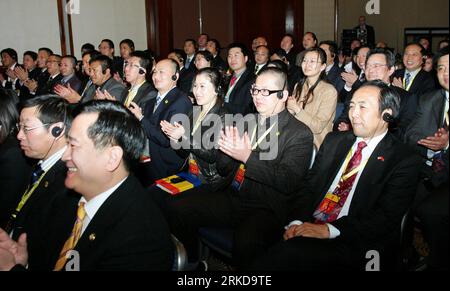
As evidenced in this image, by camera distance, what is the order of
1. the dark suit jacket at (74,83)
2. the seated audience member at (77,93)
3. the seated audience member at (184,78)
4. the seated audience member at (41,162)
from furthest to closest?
the seated audience member at (184,78) → the dark suit jacket at (74,83) → the seated audience member at (77,93) → the seated audience member at (41,162)

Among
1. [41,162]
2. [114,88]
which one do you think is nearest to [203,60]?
[114,88]

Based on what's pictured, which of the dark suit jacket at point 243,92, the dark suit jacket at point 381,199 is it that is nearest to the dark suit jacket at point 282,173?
the dark suit jacket at point 381,199

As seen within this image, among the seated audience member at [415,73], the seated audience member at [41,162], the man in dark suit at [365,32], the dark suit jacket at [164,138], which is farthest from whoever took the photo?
the man in dark suit at [365,32]

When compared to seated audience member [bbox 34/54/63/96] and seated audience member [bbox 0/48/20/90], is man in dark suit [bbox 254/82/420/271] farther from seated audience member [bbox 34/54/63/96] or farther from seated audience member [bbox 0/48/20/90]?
seated audience member [bbox 0/48/20/90]

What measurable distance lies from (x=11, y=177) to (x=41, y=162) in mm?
250

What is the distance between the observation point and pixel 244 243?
6.04 feet

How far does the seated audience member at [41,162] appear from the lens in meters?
1.58

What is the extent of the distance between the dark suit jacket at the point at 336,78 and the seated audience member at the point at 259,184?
2.50m

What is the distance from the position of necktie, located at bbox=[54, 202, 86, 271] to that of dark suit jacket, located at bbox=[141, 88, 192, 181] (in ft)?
4.69

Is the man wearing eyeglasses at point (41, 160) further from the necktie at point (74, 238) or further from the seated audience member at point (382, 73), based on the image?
the seated audience member at point (382, 73)

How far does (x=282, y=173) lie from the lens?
197 cm

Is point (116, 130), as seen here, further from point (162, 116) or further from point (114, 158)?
point (162, 116)
